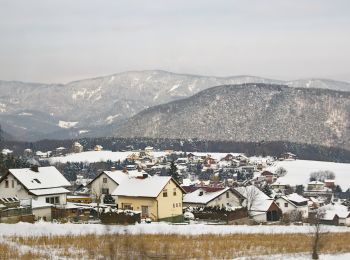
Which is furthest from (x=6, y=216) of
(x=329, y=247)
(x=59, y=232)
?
Result: (x=329, y=247)

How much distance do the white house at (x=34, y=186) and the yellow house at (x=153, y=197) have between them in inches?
203

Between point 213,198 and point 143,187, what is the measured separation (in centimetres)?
1128

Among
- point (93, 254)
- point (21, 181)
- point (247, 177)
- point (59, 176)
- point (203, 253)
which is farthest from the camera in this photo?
point (247, 177)

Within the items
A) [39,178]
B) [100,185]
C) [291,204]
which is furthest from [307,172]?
[39,178]

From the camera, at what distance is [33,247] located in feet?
57.8

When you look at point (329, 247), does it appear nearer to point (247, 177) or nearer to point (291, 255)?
point (291, 255)

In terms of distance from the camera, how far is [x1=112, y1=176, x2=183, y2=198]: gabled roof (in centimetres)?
4852

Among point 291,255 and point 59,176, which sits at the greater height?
point 59,176

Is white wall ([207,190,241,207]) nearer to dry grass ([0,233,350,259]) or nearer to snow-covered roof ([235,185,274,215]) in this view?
snow-covered roof ([235,185,274,215])

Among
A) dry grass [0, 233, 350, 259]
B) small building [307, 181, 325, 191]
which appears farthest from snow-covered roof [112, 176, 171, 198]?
small building [307, 181, 325, 191]

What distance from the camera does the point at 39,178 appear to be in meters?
48.8

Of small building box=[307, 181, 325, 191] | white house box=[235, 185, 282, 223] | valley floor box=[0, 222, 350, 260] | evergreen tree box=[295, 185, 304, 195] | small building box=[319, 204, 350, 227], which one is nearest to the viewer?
valley floor box=[0, 222, 350, 260]

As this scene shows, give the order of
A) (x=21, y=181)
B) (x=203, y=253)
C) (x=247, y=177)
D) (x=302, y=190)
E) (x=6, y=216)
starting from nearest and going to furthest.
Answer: (x=203, y=253) < (x=6, y=216) < (x=21, y=181) < (x=302, y=190) < (x=247, y=177)

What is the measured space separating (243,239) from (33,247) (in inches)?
360
